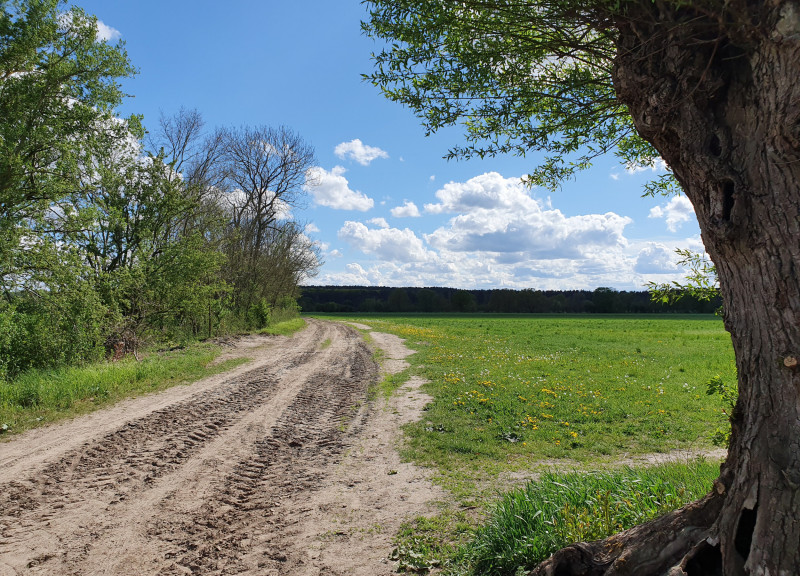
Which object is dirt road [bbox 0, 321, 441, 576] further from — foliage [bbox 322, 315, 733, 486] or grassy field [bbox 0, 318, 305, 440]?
foliage [bbox 322, 315, 733, 486]

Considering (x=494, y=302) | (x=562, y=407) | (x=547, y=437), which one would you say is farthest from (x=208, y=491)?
(x=494, y=302)

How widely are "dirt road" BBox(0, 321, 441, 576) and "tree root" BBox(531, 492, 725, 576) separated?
1596 millimetres

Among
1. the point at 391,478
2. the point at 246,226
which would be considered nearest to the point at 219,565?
the point at 391,478

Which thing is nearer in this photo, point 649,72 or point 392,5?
point 649,72

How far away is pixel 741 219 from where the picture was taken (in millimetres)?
2314

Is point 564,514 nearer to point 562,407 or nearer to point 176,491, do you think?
point 176,491

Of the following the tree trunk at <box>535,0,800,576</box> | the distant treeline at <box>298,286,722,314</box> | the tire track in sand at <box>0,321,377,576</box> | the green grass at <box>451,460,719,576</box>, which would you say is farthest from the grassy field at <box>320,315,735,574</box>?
the distant treeline at <box>298,286,722,314</box>

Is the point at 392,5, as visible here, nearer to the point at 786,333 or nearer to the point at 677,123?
the point at 677,123

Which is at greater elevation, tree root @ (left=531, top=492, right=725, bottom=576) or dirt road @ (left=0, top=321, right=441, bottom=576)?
tree root @ (left=531, top=492, right=725, bottom=576)

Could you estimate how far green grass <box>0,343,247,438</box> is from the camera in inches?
328

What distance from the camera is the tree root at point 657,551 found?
249 centimetres

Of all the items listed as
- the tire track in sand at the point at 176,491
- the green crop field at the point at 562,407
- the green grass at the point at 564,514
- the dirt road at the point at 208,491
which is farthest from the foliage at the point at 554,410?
the tire track in sand at the point at 176,491

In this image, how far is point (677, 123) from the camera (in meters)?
2.62

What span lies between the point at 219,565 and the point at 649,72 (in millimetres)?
4798
